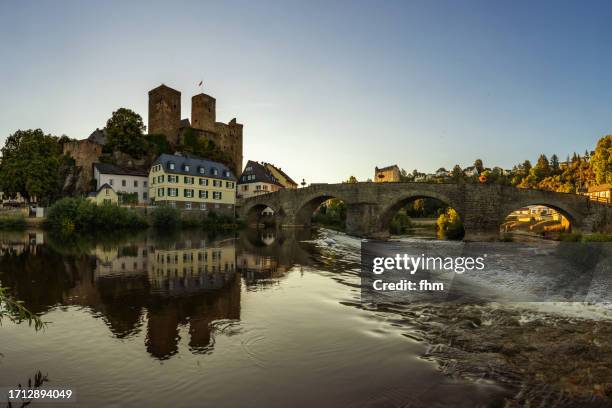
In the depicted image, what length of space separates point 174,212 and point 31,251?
23.2 meters

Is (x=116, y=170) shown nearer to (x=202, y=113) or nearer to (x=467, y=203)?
(x=202, y=113)

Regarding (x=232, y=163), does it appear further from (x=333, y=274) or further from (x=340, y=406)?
(x=340, y=406)

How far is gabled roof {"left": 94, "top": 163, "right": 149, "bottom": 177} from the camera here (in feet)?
170

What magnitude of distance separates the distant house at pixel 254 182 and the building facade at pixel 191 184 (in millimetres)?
9200

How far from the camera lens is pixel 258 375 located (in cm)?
577

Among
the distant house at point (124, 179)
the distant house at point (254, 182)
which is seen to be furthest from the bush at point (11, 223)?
the distant house at point (254, 182)

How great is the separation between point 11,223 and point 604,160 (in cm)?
8078

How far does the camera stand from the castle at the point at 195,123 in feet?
232

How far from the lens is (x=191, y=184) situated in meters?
54.2

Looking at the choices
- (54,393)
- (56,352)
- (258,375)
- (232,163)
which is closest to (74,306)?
(56,352)

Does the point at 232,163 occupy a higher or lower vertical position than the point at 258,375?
higher

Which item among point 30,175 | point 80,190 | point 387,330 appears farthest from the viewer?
point 80,190

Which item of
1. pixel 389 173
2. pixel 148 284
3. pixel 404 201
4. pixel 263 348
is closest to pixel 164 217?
pixel 404 201

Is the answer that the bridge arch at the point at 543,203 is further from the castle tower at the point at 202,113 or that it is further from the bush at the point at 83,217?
the castle tower at the point at 202,113
